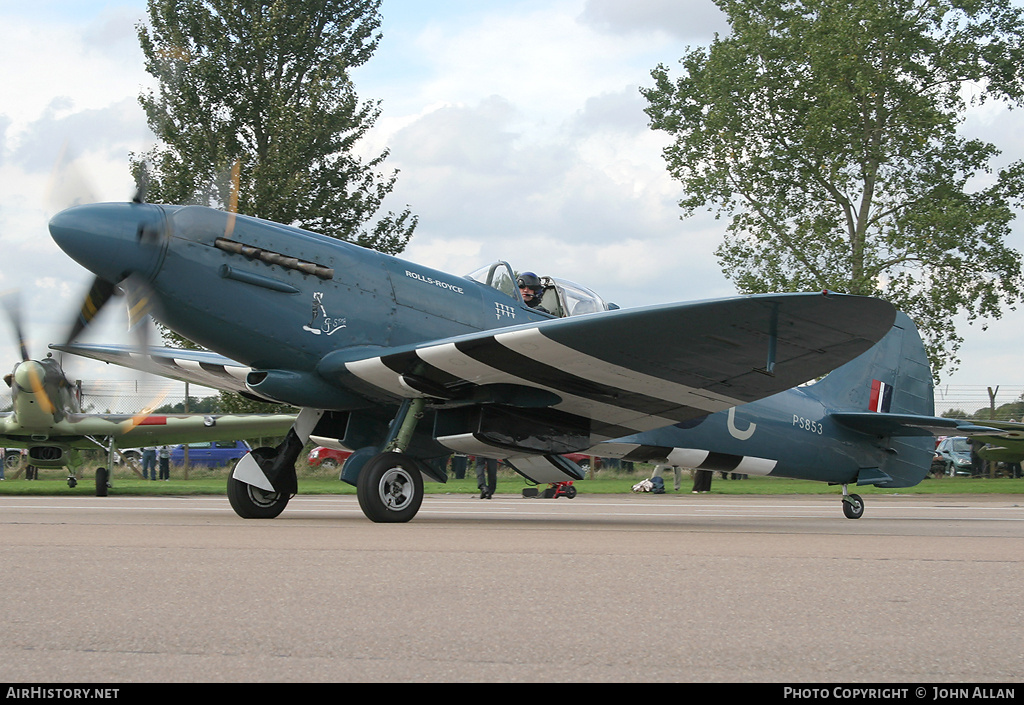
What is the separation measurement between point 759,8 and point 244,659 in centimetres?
3014

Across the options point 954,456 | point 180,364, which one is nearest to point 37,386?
point 180,364

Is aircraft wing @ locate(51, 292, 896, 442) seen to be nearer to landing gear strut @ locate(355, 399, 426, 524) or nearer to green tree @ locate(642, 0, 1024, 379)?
landing gear strut @ locate(355, 399, 426, 524)

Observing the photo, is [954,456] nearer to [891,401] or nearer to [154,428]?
[891,401]

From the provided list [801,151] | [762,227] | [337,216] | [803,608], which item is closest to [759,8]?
[801,151]


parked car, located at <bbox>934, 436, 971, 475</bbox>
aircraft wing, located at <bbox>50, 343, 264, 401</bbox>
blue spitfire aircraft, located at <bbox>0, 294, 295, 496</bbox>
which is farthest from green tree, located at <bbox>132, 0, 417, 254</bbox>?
parked car, located at <bbox>934, 436, 971, 475</bbox>

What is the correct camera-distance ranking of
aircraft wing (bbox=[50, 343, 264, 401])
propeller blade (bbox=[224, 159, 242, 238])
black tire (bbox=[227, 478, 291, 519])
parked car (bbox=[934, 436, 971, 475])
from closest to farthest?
propeller blade (bbox=[224, 159, 242, 238]) → black tire (bbox=[227, 478, 291, 519]) → aircraft wing (bbox=[50, 343, 264, 401]) → parked car (bbox=[934, 436, 971, 475])

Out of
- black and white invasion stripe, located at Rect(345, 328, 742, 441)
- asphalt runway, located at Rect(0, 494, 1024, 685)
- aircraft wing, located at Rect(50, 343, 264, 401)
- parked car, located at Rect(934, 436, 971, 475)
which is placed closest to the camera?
asphalt runway, located at Rect(0, 494, 1024, 685)

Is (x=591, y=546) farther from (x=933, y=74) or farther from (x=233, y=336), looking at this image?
(x=933, y=74)

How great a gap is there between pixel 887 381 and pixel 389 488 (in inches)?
279

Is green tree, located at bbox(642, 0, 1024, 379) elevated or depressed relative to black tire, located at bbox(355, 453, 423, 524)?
elevated

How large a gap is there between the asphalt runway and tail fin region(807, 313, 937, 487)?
17.4 ft

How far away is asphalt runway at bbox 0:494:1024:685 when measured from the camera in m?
2.54

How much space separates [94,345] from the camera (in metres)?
10.9

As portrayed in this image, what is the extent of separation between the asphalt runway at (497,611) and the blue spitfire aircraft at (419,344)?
73.9 inches
